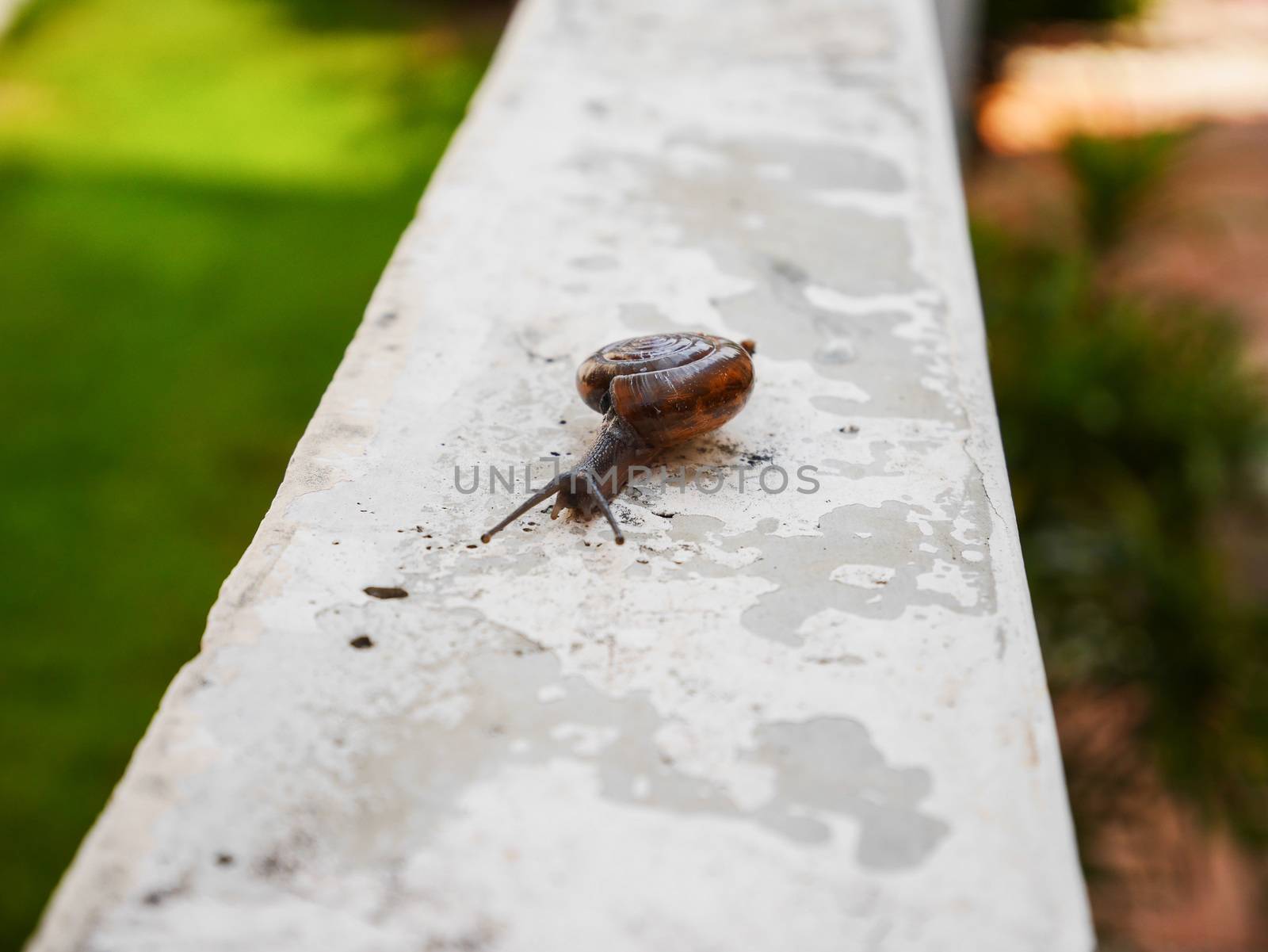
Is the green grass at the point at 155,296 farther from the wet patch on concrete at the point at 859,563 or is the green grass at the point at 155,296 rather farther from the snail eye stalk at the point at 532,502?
the wet patch on concrete at the point at 859,563

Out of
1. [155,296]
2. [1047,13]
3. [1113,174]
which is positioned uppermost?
[1113,174]

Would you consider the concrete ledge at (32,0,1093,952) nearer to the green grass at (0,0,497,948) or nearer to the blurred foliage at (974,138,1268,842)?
the blurred foliage at (974,138,1268,842)

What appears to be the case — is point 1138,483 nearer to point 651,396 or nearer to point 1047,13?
point 651,396

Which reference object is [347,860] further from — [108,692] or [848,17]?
[848,17]

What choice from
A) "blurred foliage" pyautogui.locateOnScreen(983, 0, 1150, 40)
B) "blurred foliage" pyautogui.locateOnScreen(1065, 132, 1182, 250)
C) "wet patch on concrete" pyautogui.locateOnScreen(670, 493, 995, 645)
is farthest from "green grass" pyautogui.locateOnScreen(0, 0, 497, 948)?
"blurred foliage" pyautogui.locateOnScreen(983, 0, 1150, 40)

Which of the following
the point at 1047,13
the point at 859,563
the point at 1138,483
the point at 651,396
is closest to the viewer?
the point at 859,563

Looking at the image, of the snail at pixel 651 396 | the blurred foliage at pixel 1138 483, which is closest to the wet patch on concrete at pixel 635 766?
the snail at pixel 651 396

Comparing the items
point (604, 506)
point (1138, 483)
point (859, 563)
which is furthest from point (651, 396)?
point (1138, 483)
